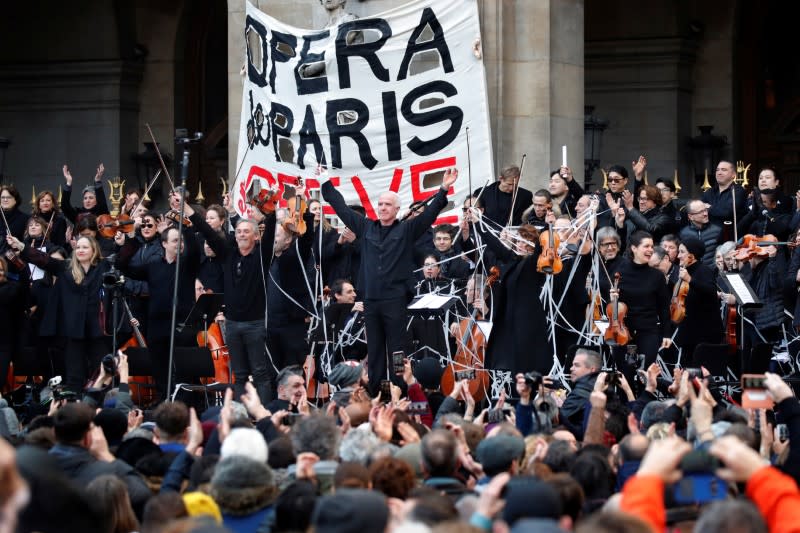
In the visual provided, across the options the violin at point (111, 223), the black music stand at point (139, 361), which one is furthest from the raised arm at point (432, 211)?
the violin at point (111, 223)

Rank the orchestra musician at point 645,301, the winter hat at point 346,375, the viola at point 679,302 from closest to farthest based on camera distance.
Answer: the winter hat at point 346,375
the orchestra musician at point 645,301
the viola at point 679,302

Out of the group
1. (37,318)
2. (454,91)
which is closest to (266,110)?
(454,91)

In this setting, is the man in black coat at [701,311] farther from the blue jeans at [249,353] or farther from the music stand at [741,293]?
the blue jeans at [249,353]

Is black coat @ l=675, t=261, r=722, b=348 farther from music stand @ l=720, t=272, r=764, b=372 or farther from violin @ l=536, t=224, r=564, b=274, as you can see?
violin @ l=536, t=224, r=564, b=274

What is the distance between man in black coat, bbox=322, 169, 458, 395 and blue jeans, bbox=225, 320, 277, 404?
1031mm

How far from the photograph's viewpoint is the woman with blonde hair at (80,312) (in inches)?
590

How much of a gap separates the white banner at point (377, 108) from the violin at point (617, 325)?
2551 mm

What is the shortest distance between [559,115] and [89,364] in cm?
546

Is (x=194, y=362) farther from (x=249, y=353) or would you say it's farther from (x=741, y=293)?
(x=741, y=293)

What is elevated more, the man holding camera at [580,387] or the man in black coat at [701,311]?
the man in black coat at [701,311]

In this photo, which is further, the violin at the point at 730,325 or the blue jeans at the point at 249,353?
the violin at the point at 730,325

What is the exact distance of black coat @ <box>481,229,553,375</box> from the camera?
13578mm

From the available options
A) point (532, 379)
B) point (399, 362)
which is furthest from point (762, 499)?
point (399, 362)

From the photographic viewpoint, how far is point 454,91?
16.2 meters
